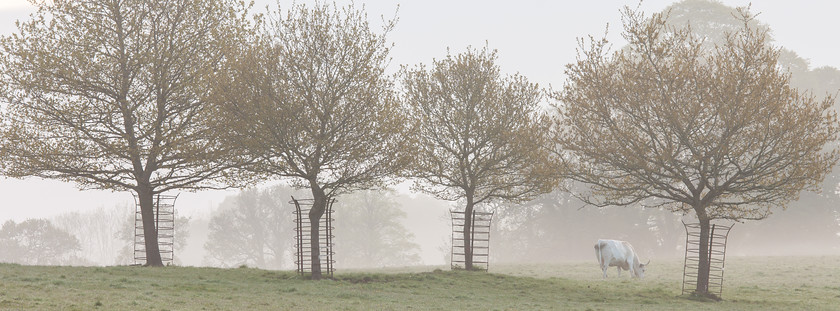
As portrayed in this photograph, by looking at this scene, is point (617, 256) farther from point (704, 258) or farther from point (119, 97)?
point (119, 97)

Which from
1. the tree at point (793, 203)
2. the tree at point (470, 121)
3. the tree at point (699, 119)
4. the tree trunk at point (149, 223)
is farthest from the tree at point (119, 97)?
the tree at point (793, 203)

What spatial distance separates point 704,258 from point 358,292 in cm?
1129

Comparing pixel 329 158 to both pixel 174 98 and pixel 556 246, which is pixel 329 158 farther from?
pixel 556 246

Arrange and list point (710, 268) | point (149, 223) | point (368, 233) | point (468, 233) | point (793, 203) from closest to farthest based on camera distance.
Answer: point (149, 223) < point (468, 233) < point (710, 268) < point (793, 203) < point (368, 233)

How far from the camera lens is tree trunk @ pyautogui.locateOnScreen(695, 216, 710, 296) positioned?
2159 centimetres

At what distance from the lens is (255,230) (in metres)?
75.9

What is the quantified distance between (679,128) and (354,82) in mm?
10720

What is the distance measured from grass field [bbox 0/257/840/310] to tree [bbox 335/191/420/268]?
48508mm

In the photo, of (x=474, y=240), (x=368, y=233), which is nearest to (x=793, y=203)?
(x=474, y=240)

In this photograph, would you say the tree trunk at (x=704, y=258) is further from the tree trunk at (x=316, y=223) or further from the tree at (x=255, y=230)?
the tree at (x=255, y=230)

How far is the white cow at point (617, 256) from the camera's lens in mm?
30922

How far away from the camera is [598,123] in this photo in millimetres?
22047

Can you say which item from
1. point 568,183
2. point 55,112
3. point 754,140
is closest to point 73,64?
point 55,112

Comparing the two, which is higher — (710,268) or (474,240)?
(474,240)
